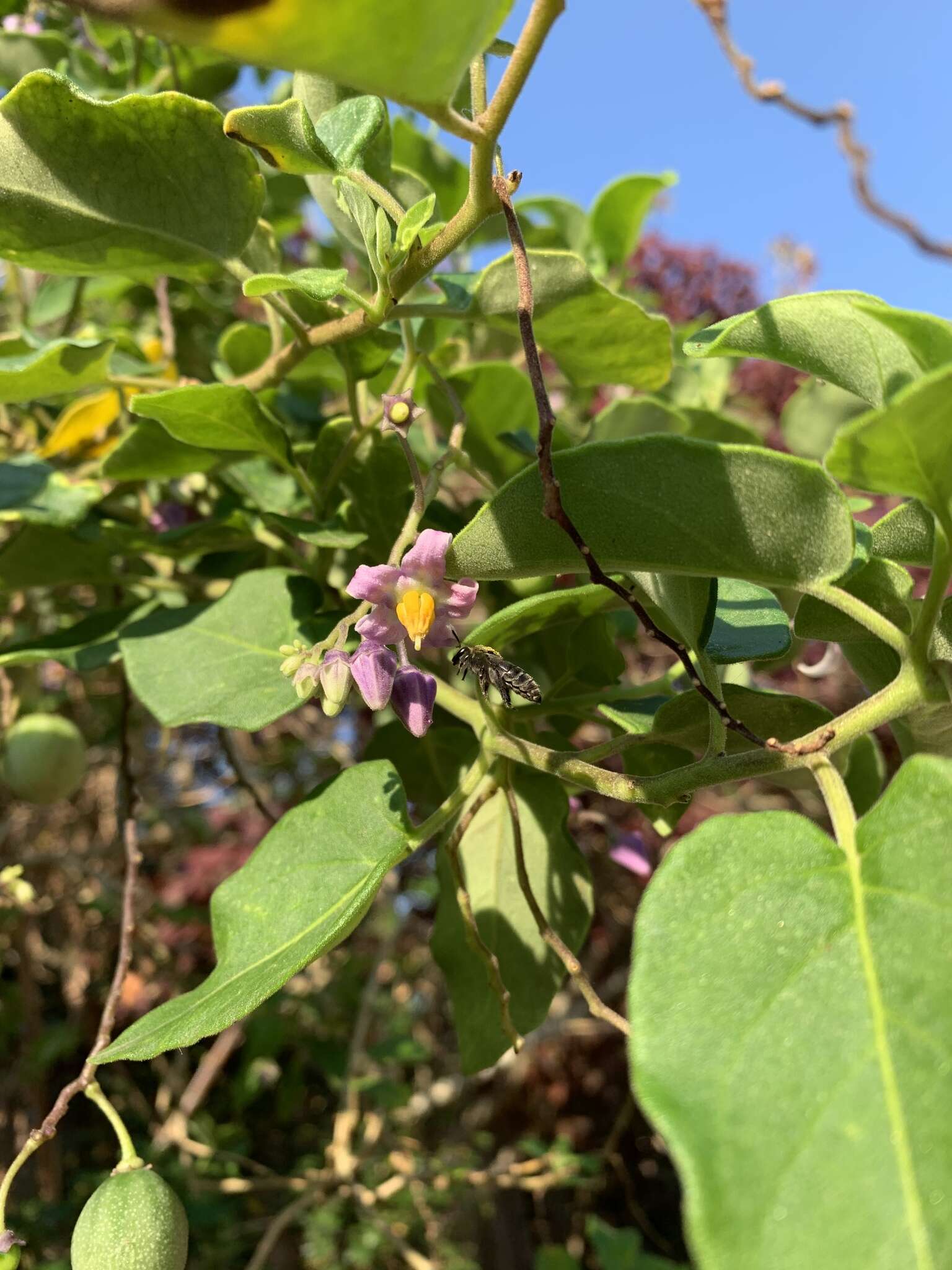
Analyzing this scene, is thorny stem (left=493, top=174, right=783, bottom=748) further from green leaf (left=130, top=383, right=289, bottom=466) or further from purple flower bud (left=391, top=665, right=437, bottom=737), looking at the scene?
green leaf (left=130, top=383, right=289, bottom=466)

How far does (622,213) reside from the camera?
149cm

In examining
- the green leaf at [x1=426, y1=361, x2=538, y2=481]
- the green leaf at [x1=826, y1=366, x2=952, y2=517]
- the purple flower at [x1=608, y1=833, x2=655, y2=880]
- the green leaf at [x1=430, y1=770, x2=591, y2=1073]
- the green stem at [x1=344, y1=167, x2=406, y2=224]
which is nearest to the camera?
the green leaf at [x1=826, y1=366, x2=952, y2=517]

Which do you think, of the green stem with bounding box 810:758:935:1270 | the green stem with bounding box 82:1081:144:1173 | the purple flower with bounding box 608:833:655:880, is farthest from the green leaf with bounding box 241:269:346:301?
the purple flower with bounding box 608:833:655:880

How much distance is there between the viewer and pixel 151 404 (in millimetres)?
857

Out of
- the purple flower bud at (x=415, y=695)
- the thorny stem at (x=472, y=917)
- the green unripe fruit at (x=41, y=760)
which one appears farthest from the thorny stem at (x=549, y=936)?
the green unripe fruit at (x=41, y=760)

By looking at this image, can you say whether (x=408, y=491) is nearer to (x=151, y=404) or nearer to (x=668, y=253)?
(x=151, y=404)

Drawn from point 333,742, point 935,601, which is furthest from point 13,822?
point 935,601

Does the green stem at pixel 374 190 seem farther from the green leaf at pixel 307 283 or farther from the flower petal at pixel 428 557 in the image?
the flower petal at pixel 428 557

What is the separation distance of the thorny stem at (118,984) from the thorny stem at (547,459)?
503 mm

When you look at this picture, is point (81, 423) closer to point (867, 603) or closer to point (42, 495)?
point (42, 495)

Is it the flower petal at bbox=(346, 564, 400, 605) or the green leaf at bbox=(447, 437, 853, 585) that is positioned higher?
the green leaf at bbox=(447, 437, 853, 585)

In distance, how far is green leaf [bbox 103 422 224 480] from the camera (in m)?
1.01

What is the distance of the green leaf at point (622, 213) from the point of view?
1411 millimetres

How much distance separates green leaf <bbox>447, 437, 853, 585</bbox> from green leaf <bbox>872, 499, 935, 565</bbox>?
108 mm
